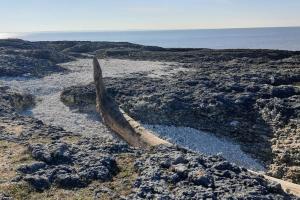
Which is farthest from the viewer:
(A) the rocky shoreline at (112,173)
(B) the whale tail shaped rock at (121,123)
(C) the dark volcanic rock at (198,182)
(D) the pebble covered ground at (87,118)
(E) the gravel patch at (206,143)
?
(D) the pebble covered ground at (87,118)

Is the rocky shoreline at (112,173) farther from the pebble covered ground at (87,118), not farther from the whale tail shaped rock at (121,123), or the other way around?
the pebble covered ground at (87,118)

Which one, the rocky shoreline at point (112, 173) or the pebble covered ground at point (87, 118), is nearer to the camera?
the rocky shoreline at point (112, 173)

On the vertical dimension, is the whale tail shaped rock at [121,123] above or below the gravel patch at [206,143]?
above

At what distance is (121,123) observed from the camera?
111ft

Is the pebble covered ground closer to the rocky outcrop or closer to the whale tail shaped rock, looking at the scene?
the whale tail shaped rock

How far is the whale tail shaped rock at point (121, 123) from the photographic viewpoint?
30.5m

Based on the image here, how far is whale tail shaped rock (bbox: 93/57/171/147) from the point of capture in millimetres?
30547

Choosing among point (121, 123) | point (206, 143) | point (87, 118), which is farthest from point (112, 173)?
point (87, 118)

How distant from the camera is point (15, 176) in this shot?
19250 millimetres

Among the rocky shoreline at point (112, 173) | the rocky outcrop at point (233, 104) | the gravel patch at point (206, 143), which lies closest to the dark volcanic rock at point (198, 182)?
the rocky shoreline at point (112, 173)

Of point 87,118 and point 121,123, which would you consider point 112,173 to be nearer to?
point 121,123

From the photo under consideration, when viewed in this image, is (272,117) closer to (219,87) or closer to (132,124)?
(219,87)

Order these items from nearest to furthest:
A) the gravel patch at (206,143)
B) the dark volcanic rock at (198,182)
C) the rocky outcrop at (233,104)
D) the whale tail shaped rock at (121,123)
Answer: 1. the dark volcanic rock at (198,182)
2. the gravel patch at (206,143)
3. the whale tail shaped rock at (121,123)
4. the rocky outcrop at (233,104)

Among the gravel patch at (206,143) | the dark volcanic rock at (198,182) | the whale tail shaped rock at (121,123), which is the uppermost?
the dark volcanic rock at (198,182)
